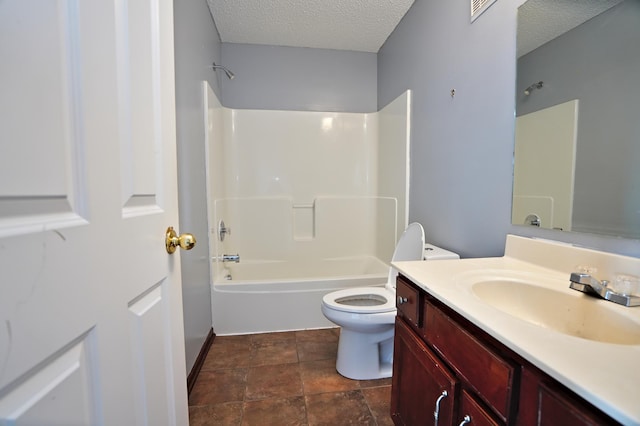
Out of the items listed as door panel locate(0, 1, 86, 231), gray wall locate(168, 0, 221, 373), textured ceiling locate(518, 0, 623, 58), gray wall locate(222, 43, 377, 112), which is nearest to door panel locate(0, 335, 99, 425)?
door panel locate(0, 1, 86, 231)

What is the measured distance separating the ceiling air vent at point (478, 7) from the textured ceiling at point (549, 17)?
0.22 meters

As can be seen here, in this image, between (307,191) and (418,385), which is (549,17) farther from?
(307,191)

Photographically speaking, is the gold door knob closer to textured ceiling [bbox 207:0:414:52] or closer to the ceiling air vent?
the ceiling air vent

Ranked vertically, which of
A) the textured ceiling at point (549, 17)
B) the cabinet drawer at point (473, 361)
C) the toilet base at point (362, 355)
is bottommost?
the toilet base at point (362, 355)

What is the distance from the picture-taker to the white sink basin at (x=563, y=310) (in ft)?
2.27

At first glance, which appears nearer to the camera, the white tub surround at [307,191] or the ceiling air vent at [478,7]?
the ceiling air vent at [478,7]

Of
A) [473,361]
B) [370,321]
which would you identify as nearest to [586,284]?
[473,361]

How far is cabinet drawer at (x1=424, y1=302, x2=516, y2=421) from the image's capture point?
0.60m

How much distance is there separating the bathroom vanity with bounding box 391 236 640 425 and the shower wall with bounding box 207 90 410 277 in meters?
1.59

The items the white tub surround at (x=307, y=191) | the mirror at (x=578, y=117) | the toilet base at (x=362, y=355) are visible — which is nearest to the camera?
the mirror at (x=578, y=117)

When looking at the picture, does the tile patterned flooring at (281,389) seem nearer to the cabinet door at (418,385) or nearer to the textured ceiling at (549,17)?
the cabinet door at (418,385)

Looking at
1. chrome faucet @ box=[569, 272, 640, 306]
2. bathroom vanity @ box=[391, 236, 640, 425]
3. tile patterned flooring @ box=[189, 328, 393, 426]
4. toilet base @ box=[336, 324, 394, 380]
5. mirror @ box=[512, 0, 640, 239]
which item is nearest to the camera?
bathroom vanity @ box=[391, 236, 640, 425]

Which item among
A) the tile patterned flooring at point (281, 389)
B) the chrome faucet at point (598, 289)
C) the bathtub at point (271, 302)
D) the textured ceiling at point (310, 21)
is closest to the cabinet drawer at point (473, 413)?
the chrome faucet at point (598, 289)

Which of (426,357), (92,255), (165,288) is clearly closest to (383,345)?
(426,357)
